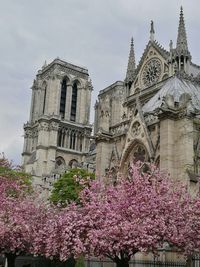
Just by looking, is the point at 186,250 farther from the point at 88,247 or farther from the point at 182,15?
the point at 182,15

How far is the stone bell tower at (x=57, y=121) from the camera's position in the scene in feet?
271

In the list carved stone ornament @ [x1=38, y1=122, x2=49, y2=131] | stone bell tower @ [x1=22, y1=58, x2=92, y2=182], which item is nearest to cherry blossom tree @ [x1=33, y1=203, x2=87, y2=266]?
stone bell tower @ [x1=22, y1=58, x2=92, y2=182]

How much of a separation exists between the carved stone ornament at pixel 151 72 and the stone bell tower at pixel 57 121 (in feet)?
103

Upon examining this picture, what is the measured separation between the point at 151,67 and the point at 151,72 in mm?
807

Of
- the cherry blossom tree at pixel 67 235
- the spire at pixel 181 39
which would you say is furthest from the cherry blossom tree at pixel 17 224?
the spire at pixel 181 39

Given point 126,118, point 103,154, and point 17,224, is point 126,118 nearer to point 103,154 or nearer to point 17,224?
point 103,154

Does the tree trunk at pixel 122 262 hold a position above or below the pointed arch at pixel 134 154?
below

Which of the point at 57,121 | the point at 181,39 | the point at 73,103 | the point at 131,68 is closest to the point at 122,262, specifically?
the point at 181,39

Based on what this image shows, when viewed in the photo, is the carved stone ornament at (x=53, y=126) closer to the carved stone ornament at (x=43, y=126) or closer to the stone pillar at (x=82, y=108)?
the carved stone ornament at (x=43, y=126)

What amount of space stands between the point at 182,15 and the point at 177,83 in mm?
26470

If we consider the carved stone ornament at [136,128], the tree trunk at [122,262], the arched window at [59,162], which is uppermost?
the arched window at [59,162]

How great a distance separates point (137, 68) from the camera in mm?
57594

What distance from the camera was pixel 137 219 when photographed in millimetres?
16469

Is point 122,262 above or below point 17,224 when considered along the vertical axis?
below
